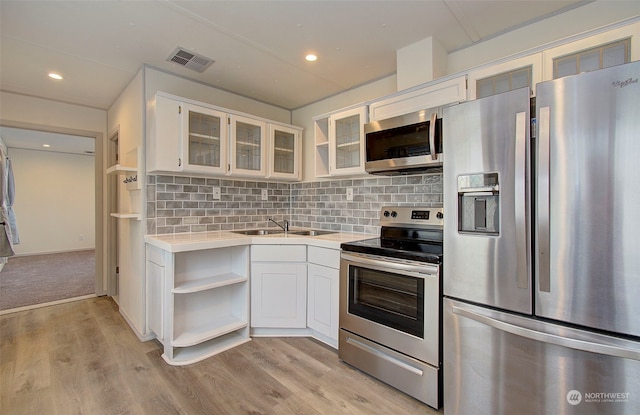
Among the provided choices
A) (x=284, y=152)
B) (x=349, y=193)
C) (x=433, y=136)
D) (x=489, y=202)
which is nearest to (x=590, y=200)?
(x=489, y=202)

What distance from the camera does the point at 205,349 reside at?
96.3 inches

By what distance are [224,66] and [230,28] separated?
2.03ft

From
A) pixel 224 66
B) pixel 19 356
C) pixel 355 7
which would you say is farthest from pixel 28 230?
pixel 355 7

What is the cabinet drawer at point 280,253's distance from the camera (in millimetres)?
2617

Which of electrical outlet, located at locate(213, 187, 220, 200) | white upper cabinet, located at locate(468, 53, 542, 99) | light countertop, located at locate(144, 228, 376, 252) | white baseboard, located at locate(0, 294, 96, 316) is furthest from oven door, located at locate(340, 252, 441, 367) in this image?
white baseboard, located at locate(0, 294, 96, 316)

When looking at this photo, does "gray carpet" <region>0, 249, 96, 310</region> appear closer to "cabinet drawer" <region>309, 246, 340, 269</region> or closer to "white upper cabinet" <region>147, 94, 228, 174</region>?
"white upper cabinet" <region>147, 94, 228, 174</region>

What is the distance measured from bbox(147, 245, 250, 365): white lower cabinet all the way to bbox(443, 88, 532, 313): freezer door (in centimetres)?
176

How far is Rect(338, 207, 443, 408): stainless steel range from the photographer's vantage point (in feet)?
5.67

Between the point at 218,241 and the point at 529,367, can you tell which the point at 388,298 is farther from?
the point at 218,241

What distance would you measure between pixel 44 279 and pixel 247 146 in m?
4.23

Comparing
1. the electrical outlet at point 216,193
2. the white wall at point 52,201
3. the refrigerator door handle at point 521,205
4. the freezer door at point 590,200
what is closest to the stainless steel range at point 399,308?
the refrigerator door handle at point 521,205

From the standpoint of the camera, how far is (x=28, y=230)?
6.48 metres

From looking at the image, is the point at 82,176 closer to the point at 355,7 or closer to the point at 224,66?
the point at 224,66

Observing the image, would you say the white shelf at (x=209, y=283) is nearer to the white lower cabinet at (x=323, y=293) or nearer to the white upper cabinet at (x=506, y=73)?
the white lower cabinet at (x=323, y=293)
